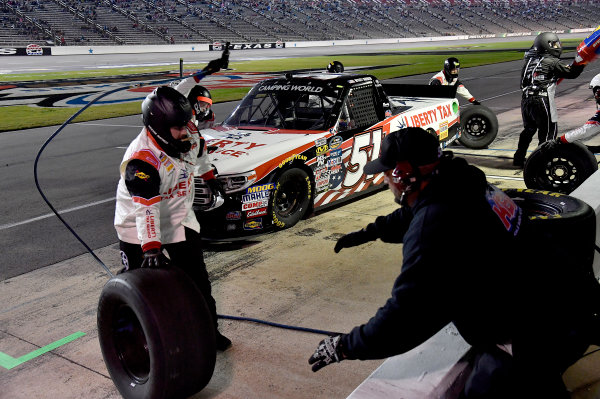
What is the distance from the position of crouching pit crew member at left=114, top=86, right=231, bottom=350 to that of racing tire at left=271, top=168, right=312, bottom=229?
2.20 meters

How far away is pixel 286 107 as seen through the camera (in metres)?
7.51

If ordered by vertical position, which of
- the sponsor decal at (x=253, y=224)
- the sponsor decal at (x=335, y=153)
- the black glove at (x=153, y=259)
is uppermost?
the black glove at (x=153, y=259)

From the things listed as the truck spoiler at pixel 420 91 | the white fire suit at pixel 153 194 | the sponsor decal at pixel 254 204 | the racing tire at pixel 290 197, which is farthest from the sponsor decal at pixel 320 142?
the truck spoiler at pixel 420 91

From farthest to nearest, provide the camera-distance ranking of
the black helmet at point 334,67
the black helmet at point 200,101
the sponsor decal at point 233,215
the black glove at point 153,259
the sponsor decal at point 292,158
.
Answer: the black helmet at point 334,67, the black helmet at point 200,101, the sponsor decal at point 292,158, the sponsor decal at point 233,215, the black glove at point 153,259

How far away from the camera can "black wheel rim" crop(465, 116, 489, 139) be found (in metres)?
10.9

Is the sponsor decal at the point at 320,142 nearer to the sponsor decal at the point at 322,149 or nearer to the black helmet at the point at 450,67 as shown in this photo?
the sponsor decal at the point at 322,149

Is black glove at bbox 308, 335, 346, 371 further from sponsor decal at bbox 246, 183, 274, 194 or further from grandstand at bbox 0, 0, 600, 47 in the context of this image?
grandstand at bbox 0, 0, 600, 47

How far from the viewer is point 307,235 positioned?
6.49 m

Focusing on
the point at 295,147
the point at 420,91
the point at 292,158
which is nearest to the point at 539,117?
the point at 420,91

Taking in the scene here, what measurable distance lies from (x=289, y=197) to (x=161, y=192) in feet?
9.46

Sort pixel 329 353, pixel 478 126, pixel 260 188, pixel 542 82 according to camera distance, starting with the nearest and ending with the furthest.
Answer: pixel 329 353 < pixel 260 188 < pixel 542 82 < pixel 478 126

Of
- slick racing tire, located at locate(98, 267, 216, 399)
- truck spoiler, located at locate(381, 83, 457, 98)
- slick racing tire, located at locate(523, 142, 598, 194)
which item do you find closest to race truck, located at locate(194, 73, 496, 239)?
truck spoiler, located at locate(381, 83, 457, 98)

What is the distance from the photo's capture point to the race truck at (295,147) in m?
5.89

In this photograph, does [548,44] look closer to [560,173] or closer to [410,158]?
[560,173]
